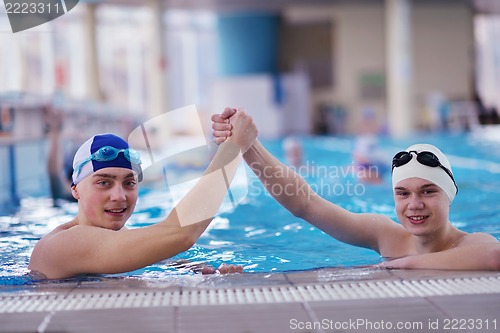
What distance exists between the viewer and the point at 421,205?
3.05 m

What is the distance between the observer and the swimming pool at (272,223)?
398 cm

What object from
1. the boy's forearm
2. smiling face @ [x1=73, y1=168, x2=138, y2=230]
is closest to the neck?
the boy's forearm

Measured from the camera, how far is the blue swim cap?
3.01 m

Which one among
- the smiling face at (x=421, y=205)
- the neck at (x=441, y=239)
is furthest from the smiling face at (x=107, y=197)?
the neck at (x=441, y=239)

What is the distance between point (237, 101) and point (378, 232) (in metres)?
18.7

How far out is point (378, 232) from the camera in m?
3.53

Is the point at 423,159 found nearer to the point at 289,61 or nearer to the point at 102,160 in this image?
the point at 102,160

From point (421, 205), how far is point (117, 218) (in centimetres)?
128

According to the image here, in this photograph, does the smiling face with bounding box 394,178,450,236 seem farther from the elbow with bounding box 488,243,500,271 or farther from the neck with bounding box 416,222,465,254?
the elbow with bounding box 488,243,500,271

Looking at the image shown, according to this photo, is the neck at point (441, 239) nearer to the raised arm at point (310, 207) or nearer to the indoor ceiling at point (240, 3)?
A: the raised arm at point (310, 207)

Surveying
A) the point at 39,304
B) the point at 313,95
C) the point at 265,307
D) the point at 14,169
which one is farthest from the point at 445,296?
the point at 313,95

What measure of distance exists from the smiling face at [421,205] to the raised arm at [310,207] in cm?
37

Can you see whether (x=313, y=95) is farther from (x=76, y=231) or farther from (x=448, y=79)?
(x=76, y=231)

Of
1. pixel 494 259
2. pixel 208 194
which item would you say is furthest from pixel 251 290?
pixel 494 259
